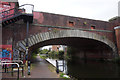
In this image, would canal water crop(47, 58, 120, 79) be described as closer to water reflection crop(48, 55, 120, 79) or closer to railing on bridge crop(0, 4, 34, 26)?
water reflection crop(48, 55, 120, 79)

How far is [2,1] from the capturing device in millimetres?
11570

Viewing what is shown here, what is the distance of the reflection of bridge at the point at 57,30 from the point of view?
12398mm

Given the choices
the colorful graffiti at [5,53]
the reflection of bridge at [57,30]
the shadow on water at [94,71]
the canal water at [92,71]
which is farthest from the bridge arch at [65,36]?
the shadow on water at [94,71]

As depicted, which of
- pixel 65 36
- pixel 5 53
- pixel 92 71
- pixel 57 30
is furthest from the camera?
pixel 65 36

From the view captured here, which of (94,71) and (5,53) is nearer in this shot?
(5,53)

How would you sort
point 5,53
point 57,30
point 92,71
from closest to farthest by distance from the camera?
point 5,53 < point 92,71 < point 57,30

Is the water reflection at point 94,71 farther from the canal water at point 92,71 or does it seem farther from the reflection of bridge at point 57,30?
the reflection of bridge at point 57,30

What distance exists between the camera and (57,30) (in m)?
14.6

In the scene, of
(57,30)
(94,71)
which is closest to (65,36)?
(57,30)

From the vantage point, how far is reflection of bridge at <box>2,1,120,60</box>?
40.7ft

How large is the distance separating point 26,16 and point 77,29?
775 centimetres

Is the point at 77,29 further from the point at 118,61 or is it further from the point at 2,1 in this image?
the point at 2,1

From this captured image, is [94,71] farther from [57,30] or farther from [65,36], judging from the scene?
[57,30]

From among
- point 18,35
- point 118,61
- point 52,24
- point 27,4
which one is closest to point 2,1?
point 27,4
